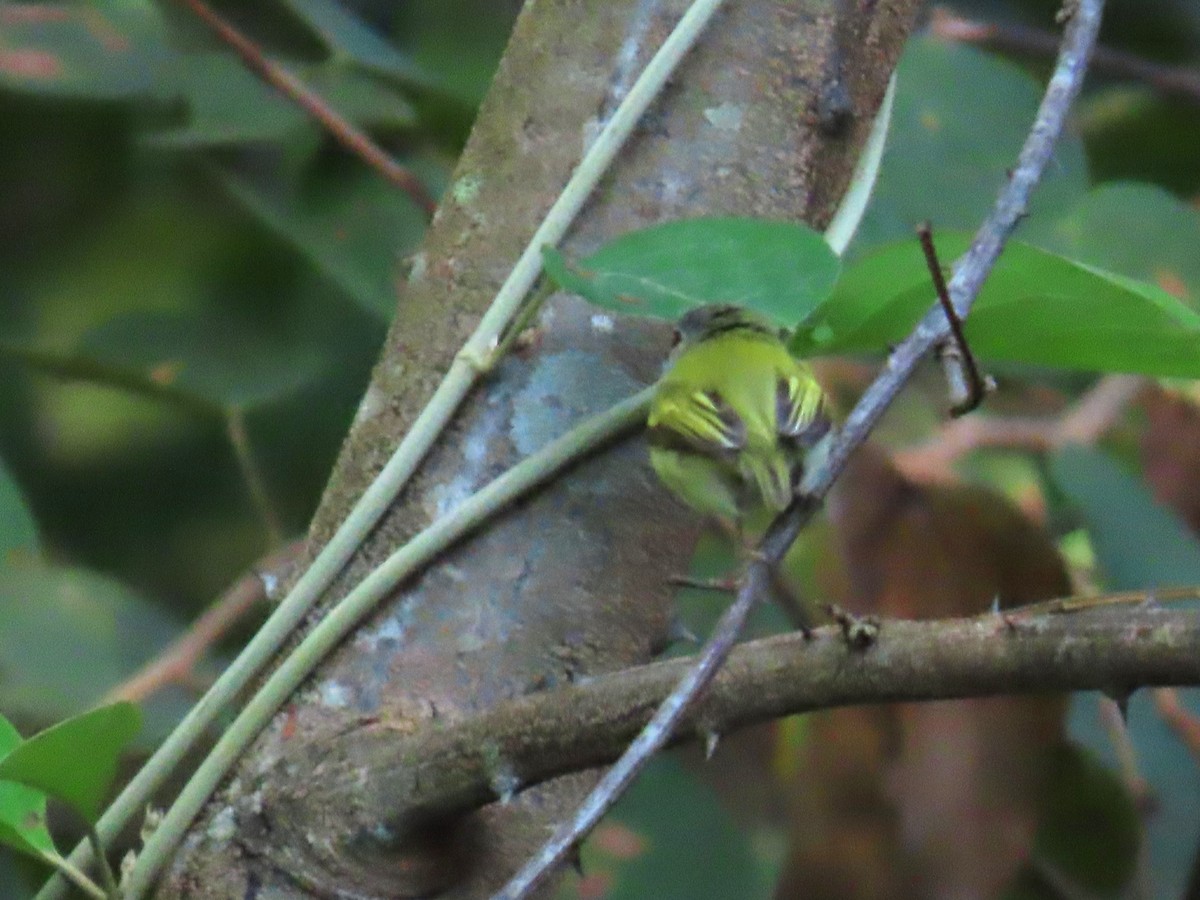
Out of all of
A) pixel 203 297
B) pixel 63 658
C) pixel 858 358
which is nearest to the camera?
pixel 63 658

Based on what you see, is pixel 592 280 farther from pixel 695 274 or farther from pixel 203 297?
pixel 203 297

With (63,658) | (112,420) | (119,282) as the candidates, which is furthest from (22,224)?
(63,658)

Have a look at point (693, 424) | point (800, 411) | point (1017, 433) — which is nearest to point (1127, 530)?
point (1017, 433)

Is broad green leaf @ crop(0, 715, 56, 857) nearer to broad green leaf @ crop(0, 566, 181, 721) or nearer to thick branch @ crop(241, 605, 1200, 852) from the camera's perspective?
thick branch @ crop(241, 605, 1200, 852)

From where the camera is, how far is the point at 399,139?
1.68 meters

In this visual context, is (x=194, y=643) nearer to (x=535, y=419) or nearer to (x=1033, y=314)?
(x=535, y=419)

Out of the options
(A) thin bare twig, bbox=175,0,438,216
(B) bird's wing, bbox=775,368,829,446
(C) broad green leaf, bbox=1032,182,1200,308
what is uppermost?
(C) broad green leaf, bbox=1032,182,1200,308

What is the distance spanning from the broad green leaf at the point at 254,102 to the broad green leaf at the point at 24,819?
2.78 ft

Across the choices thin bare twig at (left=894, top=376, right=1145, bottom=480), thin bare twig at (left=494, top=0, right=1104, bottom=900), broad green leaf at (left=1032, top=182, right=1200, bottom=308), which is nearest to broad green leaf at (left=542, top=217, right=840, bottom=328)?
thin bare twig at (left=494, top=0, right=1104, bottom=900)

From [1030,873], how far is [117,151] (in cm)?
130

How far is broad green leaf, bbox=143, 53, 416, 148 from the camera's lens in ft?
4.75

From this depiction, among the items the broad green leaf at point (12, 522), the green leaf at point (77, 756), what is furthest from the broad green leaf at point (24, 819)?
the broad green leaf at point (12, 522)

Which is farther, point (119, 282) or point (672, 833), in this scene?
point (119, 282)

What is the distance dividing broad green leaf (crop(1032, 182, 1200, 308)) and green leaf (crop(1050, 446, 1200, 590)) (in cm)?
18
